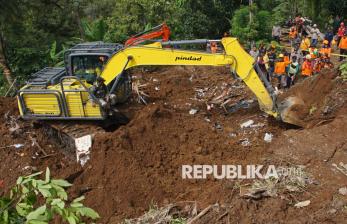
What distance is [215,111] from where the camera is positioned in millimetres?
11984

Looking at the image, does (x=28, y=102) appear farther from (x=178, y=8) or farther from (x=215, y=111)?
(x=178, y=8)

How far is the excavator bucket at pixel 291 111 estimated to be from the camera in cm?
966

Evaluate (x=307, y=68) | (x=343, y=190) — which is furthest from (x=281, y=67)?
(x=343, y=190)

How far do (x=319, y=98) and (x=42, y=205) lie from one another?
10.2 m

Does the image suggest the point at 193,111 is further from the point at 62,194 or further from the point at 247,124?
the point at 62,194

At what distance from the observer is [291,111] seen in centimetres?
977

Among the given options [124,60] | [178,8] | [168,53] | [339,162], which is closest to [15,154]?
[124,60]

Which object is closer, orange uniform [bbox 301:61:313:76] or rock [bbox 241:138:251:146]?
rock [bbox 241:138:251:146]

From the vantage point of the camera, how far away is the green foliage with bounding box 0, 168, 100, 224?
6.39 feet

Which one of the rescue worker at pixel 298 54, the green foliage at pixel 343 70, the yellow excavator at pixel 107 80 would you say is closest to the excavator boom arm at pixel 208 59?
the yellow excavator at pixel 107 80

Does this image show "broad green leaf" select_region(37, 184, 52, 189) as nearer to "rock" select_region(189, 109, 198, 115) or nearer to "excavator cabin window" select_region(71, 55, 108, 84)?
"excavator cabin window" select_region(71, 55, 108, 84)

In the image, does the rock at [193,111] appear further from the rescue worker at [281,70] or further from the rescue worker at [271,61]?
the rescue worker at [271,61]

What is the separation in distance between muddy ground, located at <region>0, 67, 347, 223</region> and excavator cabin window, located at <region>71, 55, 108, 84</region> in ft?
4.52

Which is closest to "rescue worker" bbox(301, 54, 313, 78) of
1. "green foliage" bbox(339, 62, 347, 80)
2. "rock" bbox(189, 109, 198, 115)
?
"green foliage" bbox(339, 62, 347, 80)
